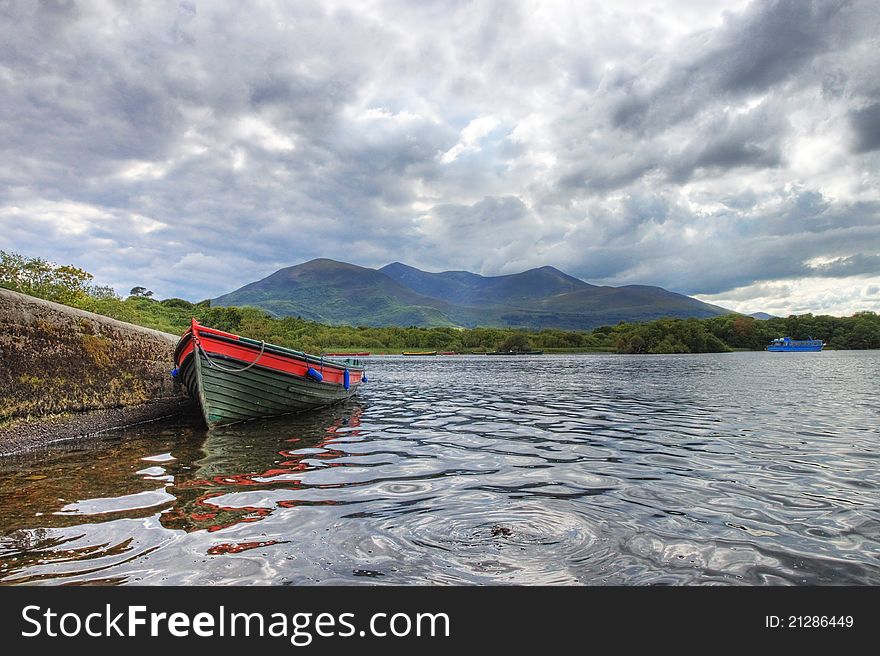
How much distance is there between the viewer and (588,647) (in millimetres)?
3564

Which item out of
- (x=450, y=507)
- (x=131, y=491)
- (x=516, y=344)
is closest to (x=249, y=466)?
(x=131, y=491)

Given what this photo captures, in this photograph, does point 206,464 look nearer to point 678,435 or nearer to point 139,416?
point 139,416

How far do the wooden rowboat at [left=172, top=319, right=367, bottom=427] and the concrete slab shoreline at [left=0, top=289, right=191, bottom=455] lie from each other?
1.23 metres

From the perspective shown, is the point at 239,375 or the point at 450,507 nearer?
the point at 450,507

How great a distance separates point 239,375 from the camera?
1427 cm

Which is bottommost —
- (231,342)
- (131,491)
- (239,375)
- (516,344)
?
(131,491)

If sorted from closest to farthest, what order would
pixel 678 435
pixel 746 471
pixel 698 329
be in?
1. pixel 746 471
2. pixel 678 435
3. pixel 698 329

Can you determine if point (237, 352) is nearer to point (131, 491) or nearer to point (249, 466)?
point (249, 466)

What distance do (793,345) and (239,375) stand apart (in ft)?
510

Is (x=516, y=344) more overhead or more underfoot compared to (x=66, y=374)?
more underfoot

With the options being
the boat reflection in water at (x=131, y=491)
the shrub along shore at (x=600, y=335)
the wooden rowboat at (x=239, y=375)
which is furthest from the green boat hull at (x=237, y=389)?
the shrub along shore at (x=600, y=335)

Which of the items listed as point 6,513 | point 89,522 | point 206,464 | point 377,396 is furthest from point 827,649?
point 377,396

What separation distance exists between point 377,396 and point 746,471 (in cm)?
1882

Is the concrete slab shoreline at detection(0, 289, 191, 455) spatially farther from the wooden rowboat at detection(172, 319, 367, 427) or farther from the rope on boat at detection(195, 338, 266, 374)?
the rope on boat at detection(195, 338, 266, 374)
